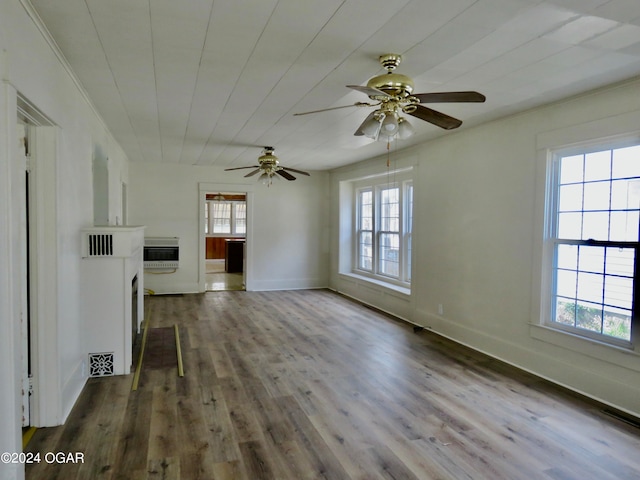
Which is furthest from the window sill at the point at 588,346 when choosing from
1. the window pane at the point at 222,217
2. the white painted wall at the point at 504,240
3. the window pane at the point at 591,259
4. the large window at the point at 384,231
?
the window pane at the point at 222,217

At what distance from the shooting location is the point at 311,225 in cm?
896

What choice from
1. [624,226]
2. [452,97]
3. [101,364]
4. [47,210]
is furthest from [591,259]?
[101,364]

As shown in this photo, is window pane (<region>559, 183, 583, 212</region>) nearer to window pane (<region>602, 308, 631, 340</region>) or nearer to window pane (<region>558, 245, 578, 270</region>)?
window pane (<region>558, 245, 578, 270</region>)

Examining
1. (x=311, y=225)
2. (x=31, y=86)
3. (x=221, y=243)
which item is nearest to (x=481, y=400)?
(x=31, y=86)

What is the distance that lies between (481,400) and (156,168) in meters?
6.76

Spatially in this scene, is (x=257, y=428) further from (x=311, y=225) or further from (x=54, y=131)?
(x=311, y=225)

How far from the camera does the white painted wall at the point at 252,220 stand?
7961 millimetres

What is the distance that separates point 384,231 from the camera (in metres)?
7.27

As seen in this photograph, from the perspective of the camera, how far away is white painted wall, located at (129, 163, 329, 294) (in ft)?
26.1

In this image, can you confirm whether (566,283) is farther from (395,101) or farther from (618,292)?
(395,101)

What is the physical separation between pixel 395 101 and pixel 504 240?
7.72 feet

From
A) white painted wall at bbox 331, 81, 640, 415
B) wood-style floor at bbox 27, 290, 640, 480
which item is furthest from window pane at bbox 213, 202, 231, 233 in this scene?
wood-style floor at bbox 27, 290, 640, 480

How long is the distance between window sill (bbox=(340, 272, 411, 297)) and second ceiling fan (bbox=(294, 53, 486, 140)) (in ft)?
12.1

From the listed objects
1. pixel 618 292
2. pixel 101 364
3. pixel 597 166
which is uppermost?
pixel 597 166
